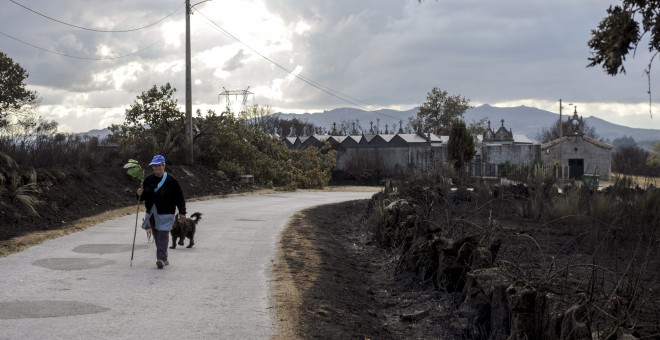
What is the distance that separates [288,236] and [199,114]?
2172 cm

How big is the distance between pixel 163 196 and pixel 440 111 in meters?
90.4

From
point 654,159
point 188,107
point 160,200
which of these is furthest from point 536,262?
point 654,159

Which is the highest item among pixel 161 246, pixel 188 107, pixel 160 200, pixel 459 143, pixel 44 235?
pixel 188 107

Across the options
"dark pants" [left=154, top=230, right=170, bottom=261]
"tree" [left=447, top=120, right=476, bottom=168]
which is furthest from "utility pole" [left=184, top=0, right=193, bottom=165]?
"tree" [left=447, top=120, right=476, bottom=168]

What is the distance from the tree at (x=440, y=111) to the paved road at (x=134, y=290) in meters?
83.5

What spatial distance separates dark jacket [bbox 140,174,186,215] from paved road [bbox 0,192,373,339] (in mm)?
950

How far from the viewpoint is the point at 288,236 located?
17250 millimetres

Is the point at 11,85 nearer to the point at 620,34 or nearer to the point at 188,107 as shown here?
the point at 188,107

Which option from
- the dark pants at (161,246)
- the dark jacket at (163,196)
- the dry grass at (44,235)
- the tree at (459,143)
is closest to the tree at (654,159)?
the tree at (459,143)

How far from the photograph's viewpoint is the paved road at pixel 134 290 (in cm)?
785

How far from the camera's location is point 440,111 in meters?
100

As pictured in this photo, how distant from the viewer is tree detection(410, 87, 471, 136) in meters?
97.9

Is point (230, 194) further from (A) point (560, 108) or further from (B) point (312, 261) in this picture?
(A) point (560, 108)

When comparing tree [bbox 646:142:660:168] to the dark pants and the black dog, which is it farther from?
the dark pants
